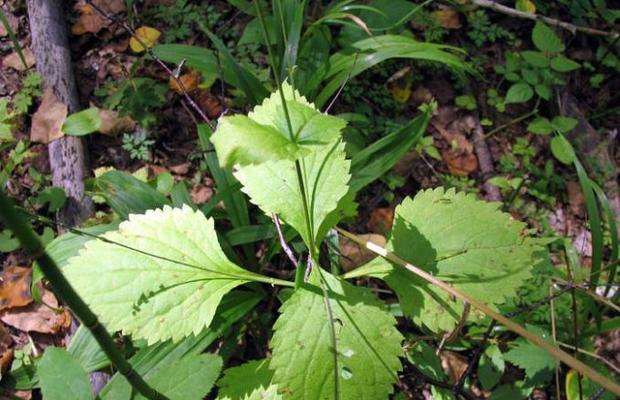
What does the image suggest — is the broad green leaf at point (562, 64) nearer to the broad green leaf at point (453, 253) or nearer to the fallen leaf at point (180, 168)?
the broad green leaf at point (453, 253)

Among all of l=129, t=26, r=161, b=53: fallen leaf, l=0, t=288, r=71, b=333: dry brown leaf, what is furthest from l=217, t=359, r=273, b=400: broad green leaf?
l=129, t=26, r=161, b=53: fallen leaf

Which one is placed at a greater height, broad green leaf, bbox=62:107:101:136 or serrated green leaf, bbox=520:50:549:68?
broad green leaf, bbox=62:107:101:136

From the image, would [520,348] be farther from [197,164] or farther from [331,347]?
[197,164]

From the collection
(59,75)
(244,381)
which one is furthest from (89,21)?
(244,381)

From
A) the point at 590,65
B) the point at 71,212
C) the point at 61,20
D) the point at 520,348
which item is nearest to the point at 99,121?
the point at 71,212

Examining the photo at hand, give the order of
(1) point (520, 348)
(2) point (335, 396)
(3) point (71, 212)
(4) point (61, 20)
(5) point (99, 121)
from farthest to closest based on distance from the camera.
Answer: (4) point (61, 20) < (5) point (99, 121) < (3) point (71, 212) < (1) point (520, 348) < (2) point (335, 396)

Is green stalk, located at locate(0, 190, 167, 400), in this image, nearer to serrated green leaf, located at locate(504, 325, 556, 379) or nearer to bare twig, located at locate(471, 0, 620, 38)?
serrated green leaf, located at locate(504, 325, 556, 379)
